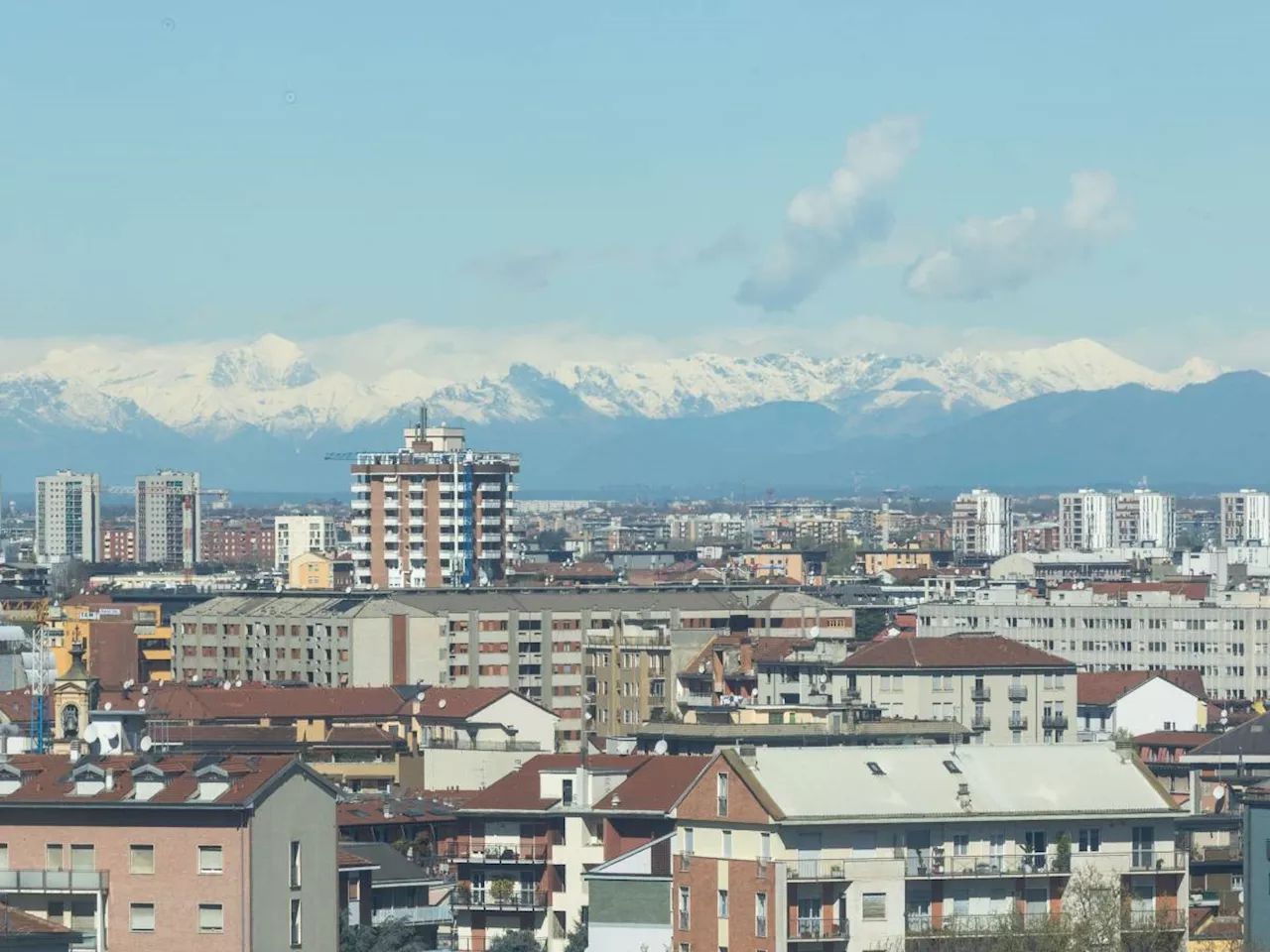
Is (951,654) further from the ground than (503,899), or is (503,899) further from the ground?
(951,654)

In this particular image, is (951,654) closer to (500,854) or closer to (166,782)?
(500,854)

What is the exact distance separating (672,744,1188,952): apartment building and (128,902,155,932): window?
771 centimetres

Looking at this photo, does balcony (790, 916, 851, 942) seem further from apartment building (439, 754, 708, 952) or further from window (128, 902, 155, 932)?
window (128, 902, 155, 932)

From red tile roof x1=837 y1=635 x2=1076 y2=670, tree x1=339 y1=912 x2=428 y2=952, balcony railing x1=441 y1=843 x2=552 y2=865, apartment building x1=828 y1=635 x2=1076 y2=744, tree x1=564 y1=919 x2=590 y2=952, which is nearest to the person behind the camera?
tree x1=339 y1=912 x2=428 y2=952

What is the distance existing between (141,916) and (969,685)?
44.7 m

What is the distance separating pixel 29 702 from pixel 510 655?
4434 cm

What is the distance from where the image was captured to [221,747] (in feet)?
232

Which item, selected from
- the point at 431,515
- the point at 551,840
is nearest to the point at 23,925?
the point at 551,840

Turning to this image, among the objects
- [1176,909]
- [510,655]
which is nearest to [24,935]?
[1176,909]

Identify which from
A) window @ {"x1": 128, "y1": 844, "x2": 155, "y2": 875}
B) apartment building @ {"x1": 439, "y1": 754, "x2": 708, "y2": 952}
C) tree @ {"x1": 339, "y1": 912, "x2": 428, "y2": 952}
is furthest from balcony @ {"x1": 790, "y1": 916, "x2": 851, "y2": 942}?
window @ {"x1": 128, "y1": 844, "x2": 155, "y2": 875}

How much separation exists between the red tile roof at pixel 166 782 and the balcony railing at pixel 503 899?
8384mm

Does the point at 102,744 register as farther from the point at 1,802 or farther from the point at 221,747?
the point at 221,747

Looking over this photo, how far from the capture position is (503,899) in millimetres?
54062

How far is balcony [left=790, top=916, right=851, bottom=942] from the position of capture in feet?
149
